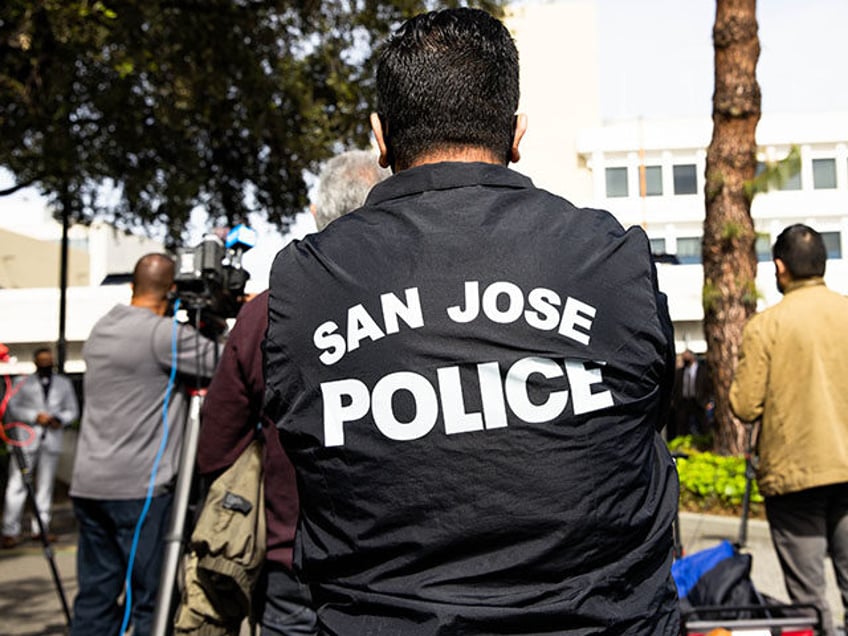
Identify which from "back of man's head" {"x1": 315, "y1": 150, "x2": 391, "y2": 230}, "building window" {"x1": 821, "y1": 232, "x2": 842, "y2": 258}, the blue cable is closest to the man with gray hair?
"back of man's head" {"x1": 315, "y1": 150, "x2": 391, "y2": 230}

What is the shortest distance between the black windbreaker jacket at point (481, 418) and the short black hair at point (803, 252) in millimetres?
2892

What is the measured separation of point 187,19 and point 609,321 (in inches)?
427

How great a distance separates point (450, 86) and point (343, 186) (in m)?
1.53

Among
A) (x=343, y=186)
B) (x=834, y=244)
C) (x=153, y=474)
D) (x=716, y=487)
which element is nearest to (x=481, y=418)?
(x=343, y=186)

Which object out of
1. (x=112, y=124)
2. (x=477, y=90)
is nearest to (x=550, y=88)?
(x=112, y=124)

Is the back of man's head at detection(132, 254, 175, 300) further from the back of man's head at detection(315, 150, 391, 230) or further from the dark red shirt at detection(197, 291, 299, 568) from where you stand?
the back of man's head at detection(315, 150, 391, 230)

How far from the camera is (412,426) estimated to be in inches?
63.4

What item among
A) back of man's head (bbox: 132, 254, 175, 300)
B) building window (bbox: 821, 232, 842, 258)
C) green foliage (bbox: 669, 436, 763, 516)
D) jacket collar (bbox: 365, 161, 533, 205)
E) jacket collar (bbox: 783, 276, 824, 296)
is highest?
building window (bbox: 821, 232, 842, 258)

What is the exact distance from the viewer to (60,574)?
27.3 feet

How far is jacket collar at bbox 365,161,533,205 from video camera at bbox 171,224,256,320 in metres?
2.46

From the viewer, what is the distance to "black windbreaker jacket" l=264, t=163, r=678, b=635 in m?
1.58

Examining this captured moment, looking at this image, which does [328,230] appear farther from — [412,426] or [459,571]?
[459,571]

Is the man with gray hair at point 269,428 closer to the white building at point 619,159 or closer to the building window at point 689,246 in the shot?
the white building at point 619,159

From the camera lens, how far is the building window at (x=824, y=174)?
43.6m
